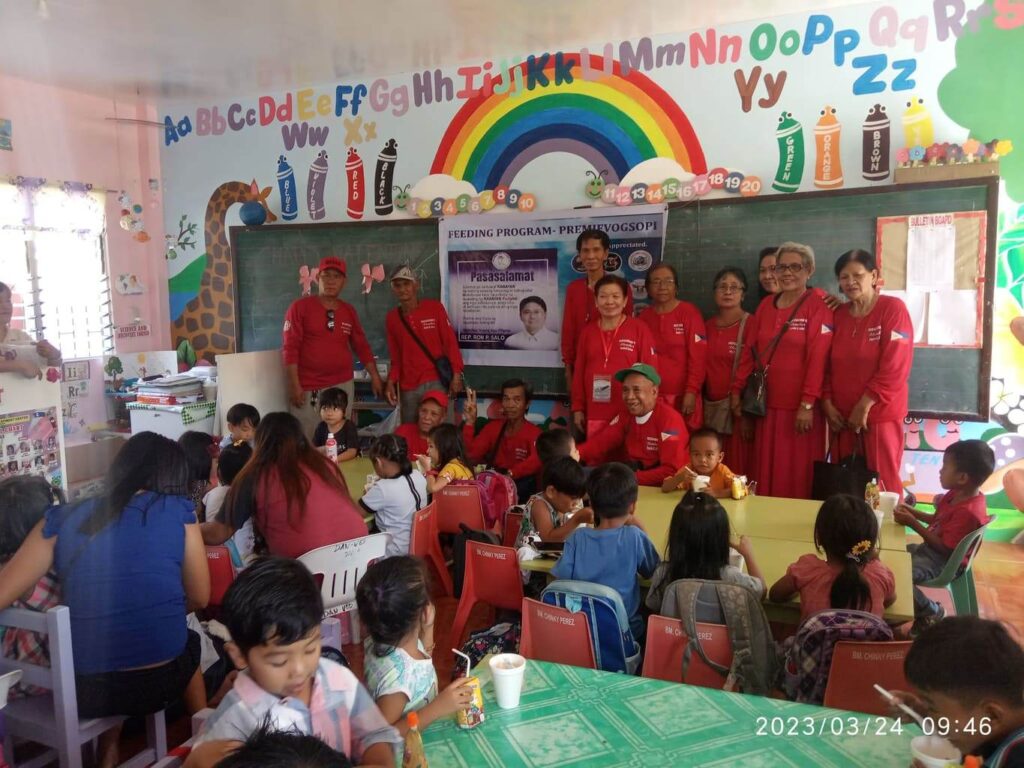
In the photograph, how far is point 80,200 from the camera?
4.02ft

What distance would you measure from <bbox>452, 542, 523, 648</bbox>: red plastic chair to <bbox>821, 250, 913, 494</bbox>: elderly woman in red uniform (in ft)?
7.15

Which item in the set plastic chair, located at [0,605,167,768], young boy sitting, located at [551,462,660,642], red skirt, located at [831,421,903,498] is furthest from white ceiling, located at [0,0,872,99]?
red skirt, located at [831,421,903,498]

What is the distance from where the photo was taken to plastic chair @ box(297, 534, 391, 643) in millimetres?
2398

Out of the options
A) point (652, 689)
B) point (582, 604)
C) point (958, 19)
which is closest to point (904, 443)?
point (958, 19)

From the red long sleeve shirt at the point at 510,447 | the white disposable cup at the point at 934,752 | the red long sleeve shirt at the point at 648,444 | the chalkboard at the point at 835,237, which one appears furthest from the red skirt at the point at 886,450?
the white disposable cup at the point at 934,752

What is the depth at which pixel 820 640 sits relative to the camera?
5.92ft

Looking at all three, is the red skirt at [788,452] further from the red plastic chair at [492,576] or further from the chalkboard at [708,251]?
the red plastic chair at [492,576]

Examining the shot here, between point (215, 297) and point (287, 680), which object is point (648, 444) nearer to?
point (287, 680)

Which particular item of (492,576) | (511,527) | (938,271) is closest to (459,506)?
(511,527)

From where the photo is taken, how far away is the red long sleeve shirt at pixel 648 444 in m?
3.42

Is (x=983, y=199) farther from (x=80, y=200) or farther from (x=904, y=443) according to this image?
(x=80, y=200)

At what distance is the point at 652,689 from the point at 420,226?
4.13m

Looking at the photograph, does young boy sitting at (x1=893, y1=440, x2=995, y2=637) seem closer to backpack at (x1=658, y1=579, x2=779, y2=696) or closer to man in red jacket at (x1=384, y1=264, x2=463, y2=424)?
backpack at (x1=658, y1=579, x2=779, y2=696)

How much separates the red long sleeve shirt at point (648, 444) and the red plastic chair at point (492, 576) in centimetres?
107
